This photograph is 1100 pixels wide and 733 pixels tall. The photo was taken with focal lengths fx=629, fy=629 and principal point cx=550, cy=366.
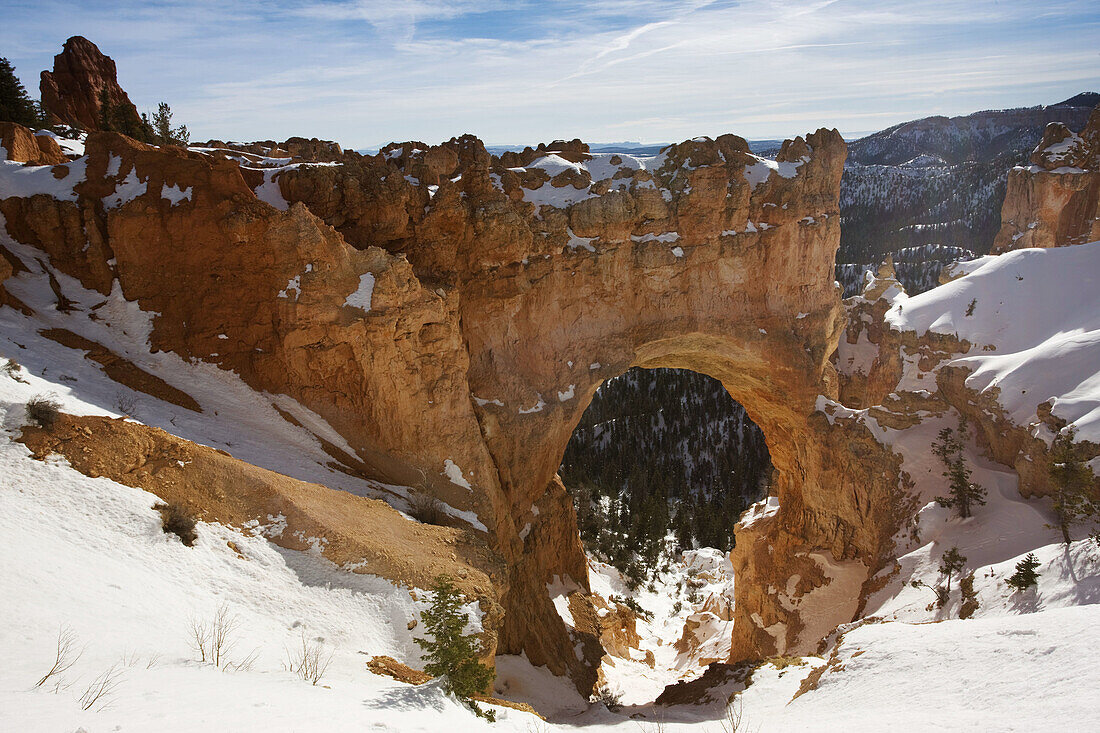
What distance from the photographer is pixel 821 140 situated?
27953mm

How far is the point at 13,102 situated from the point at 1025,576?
46.0 meters

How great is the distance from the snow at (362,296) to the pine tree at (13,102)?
82.2 ft

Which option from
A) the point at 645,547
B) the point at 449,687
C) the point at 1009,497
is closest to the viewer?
the point at 449,687

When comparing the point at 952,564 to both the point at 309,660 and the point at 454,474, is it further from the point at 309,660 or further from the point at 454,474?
the point at 309,660

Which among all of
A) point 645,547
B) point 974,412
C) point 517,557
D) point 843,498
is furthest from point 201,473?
point 645,547

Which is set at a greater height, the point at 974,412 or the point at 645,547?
the point at 974,412

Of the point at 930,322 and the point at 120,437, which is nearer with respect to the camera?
the point at 120,437

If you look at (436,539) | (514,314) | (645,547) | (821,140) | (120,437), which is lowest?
(645,547)

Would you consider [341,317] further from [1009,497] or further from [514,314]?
[1009,497]

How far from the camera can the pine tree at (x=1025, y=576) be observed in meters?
15.4

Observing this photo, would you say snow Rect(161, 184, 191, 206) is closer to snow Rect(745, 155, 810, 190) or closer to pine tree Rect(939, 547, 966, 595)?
snow Rect(745, 155, 810, 190)

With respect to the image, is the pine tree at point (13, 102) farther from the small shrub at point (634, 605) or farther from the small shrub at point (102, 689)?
the small shrub at point (634, 605)

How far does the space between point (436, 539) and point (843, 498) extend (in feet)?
60.0

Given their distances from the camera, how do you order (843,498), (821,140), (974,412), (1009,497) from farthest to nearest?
1. (821,140)
2. (843,498)
3. (974,412)
4. (1009,497)
